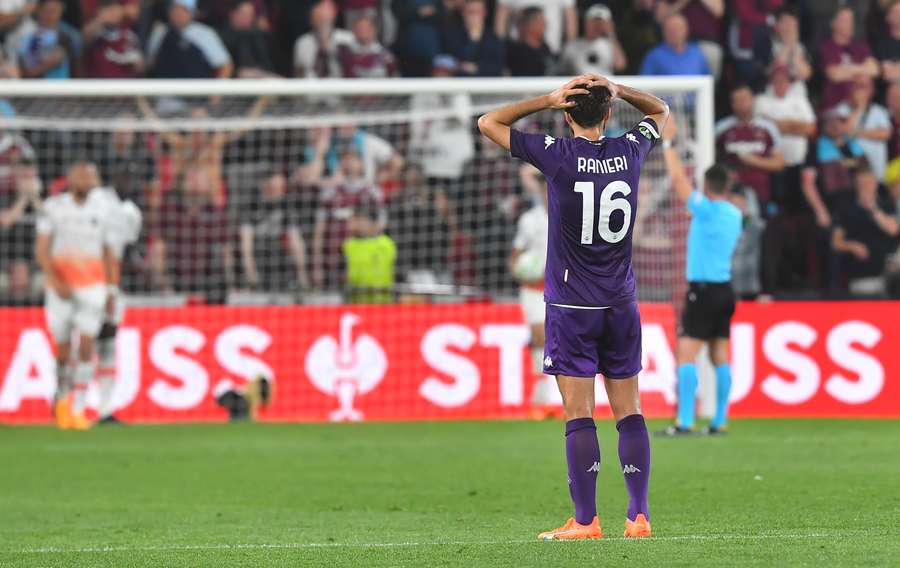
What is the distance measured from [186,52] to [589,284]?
13434 mm

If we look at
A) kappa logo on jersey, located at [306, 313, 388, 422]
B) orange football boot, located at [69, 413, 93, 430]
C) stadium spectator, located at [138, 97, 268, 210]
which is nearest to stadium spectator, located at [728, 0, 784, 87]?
stadium spectator, located at [138, 97, 268, 210]

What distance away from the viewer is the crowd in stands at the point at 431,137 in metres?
19.6

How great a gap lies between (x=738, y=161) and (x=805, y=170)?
84cm

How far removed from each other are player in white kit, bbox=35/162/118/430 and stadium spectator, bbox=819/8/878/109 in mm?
9123

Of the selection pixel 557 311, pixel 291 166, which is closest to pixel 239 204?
pixel 291 166

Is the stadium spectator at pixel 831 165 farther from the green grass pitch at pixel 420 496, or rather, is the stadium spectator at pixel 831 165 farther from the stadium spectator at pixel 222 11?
the stadium spectator at pixel 222 11

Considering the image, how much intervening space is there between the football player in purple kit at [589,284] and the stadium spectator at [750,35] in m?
13.6

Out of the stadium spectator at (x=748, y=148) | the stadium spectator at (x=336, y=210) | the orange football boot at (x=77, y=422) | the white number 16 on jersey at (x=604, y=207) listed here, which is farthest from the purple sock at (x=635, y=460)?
the stadium spectator at (x=748, y=148)

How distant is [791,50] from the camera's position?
2148 cm

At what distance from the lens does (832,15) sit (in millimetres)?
22281

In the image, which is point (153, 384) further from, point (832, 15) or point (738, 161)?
point (832, 15)

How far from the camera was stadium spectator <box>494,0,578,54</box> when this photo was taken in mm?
21609

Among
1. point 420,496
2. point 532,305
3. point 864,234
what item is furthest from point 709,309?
point 864,234

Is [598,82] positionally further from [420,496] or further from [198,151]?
[198,151]
